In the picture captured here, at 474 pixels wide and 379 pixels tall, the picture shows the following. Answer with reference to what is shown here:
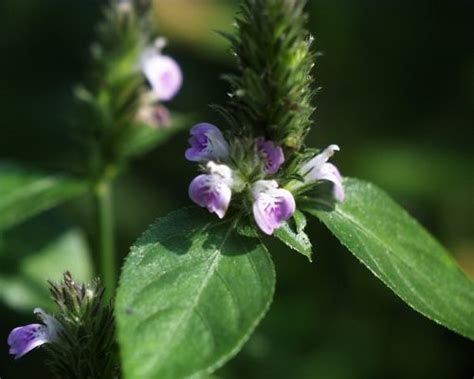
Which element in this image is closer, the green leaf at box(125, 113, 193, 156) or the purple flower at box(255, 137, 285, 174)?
the purple flower at box(255, 137, 285, 174)

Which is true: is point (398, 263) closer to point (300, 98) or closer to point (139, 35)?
point (300, 98)

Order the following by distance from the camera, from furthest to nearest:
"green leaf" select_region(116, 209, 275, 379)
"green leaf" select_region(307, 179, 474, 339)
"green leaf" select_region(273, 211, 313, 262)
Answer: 1. "green leaf" select_region(307, 179, 474, 339)
2. "green leaf" select_region(273, 211, 313, 262)
3. "green leaf" select_region(116, 209, 275, 379)

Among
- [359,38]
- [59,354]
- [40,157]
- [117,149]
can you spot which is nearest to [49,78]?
[40,157]

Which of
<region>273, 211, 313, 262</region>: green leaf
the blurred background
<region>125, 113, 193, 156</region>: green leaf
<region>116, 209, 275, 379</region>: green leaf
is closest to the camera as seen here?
<region>116, 209, 275, 379</region>: green leaf

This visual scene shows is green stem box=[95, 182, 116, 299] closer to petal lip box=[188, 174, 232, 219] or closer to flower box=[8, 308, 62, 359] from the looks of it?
Result: flower box=[8, 308, 62, 359]

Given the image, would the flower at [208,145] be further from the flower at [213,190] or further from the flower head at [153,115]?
the flower head at [153,115]

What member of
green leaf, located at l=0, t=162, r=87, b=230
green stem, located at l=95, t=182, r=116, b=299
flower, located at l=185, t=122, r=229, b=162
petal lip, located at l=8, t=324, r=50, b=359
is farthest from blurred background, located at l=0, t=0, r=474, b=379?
flower, located at l=185, t=122, r=229, b=162

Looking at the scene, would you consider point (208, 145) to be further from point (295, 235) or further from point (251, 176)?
point (295, 235)
